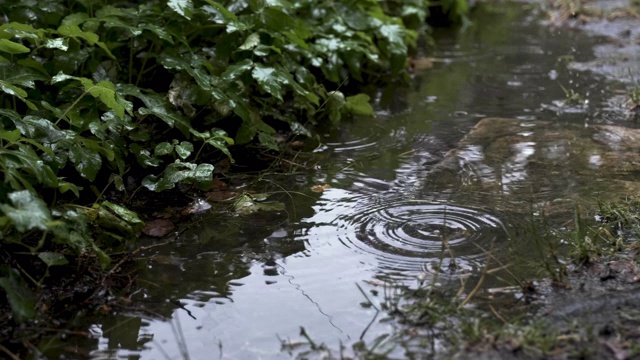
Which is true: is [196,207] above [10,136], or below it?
below

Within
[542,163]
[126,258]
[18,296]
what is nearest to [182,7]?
[126,258]

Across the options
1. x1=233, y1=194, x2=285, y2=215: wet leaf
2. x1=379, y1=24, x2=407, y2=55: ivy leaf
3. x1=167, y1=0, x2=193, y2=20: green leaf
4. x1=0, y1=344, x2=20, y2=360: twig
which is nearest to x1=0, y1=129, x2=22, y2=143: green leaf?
x1=0, y1=344, x2=20, y2=360: twig

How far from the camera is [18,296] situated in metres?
2.43

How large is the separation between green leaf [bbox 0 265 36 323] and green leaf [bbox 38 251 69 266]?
0.10m

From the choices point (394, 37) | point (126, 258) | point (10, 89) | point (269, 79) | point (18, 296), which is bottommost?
point (126, 258)

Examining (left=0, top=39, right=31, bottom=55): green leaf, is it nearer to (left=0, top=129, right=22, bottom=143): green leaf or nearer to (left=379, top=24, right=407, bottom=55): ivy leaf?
(left=0, top=129, right=22, bottom=143): green leaf

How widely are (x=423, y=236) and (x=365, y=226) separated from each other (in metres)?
0.26

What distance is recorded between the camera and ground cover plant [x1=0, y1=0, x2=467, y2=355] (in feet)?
8.86

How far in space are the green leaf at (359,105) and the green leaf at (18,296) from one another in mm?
2569

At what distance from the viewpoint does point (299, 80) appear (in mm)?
4305

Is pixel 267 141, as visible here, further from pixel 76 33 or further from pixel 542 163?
pixel 542 163

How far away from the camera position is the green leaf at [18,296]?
2.39m

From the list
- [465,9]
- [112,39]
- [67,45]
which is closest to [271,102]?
[112,39]

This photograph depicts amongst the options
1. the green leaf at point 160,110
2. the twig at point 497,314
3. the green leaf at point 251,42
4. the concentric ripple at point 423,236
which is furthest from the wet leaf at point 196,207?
the twig at point 497,314
